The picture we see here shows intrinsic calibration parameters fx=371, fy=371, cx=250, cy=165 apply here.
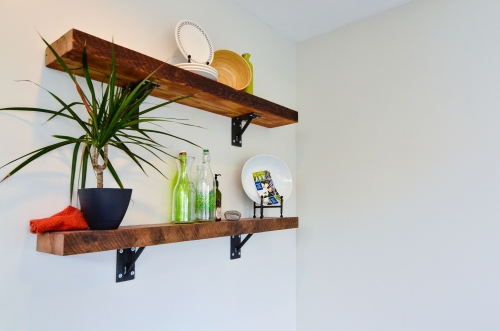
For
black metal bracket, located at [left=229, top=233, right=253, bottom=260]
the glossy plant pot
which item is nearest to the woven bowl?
black metal bracket, located at [left=229, top=233, right=253, bottom=260]

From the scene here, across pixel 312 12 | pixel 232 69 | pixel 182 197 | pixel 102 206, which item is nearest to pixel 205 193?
pixel 182 197

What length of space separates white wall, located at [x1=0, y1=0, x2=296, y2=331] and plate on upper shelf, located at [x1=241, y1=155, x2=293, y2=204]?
0.18 feet

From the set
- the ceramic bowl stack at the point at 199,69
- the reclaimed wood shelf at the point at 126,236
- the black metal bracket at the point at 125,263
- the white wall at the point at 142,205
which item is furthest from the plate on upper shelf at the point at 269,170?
the black metal bracket at the point at 125,263

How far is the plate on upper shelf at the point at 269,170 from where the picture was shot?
5.66 ft

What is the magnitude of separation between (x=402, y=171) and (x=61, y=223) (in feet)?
4.68

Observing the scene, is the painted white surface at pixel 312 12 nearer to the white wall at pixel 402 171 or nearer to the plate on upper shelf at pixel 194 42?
the white wall at pixel 402 171

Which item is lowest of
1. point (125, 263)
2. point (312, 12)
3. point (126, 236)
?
point (125, 263)

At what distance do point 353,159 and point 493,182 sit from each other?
61 centimetres

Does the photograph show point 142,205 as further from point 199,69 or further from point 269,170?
point 269,170

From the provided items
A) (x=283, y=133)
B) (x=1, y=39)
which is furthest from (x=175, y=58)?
(x=283, y=133)

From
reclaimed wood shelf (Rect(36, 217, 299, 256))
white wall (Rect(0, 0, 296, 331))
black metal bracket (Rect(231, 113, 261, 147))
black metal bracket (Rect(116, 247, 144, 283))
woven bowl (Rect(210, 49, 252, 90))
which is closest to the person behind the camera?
reclaimed wood shelf (Rect(36, 217, 299, 256))

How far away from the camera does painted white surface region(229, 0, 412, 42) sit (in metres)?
1.80

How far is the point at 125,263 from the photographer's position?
1279mm

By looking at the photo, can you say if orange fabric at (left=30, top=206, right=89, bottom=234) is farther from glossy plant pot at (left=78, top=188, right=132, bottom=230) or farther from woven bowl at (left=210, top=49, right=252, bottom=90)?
woven bowl at (left=210, top=49, right=252, bottom=90)
